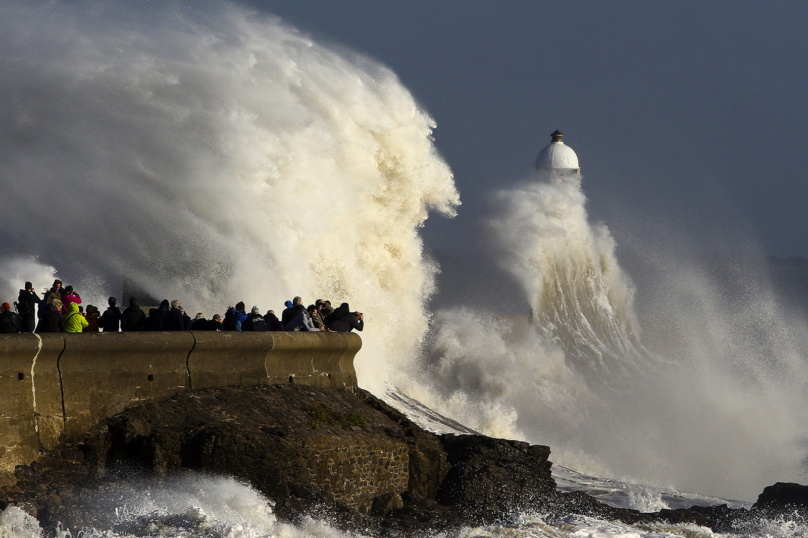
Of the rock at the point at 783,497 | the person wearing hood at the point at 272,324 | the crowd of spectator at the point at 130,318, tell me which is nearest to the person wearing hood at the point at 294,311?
the crowd of spectator at the point at 130,318

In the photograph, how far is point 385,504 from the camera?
9.95 m

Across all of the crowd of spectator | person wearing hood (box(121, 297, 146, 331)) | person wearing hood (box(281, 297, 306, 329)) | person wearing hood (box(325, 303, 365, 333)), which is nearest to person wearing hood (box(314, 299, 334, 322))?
the crowd of spectator

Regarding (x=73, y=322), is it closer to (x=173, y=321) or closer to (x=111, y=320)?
(x=111, y=320)

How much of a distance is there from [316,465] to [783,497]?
752 cm

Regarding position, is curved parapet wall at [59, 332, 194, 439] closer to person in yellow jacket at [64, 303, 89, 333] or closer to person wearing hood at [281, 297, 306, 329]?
person in yellow jacket at [64, 303, 89, 333]

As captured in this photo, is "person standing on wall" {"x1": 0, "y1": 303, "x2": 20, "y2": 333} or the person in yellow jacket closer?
"person standing on wall" {"x1": 0, "y1": 303, "x2": 20, "y2": 333}

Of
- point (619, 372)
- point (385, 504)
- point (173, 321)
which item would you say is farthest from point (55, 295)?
point (619, 372)

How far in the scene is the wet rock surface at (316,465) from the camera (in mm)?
8182

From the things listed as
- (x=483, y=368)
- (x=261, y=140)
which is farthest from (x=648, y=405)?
(x=261, y=140)

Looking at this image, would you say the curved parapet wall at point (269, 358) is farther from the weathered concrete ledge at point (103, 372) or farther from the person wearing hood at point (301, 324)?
the person wearing hood at point (301, 324)

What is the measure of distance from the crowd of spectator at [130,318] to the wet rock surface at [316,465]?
0.86 metres

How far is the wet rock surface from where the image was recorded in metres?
8.18

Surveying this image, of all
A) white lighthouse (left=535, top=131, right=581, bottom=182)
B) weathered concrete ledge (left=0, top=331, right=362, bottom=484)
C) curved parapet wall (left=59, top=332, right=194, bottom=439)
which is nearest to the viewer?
weathered concrete ledge (left=0, top=331, right=362, bottom=484)

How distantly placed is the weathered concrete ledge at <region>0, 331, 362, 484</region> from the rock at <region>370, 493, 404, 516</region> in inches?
64.6
